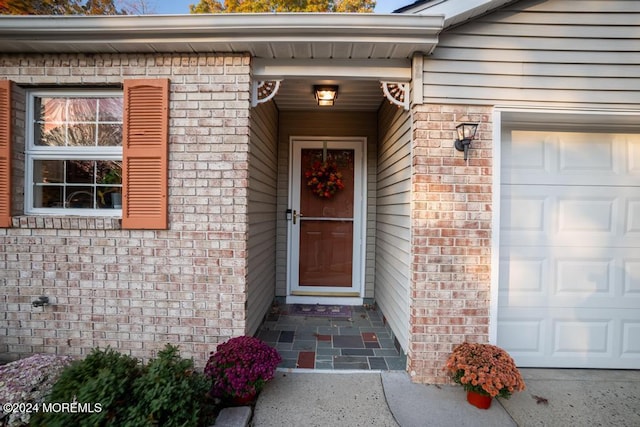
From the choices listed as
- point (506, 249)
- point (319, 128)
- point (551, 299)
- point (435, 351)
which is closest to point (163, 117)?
point (319, 128)

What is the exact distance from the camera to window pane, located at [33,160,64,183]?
264cm

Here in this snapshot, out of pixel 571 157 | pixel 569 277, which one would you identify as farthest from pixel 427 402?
pixel 571 157

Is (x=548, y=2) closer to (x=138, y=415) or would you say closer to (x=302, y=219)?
(x=302, y=219)

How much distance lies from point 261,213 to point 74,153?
1.69 m

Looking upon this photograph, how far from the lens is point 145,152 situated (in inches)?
96.5

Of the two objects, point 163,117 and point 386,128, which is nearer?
point 163,117

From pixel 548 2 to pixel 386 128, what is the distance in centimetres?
164

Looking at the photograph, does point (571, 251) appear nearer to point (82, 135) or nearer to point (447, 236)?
point (447, 236)

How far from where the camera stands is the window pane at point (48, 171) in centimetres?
264

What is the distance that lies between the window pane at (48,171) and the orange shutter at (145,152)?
0.70 meters

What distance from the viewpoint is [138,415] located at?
1702mm

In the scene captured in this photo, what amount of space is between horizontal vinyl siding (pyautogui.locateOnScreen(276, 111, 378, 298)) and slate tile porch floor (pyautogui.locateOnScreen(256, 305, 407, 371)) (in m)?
0.55

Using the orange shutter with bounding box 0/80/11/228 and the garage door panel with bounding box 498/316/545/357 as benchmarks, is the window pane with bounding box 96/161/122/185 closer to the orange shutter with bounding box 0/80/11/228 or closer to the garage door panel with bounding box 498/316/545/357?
the orange shutter with bounding box 0/80/11/228

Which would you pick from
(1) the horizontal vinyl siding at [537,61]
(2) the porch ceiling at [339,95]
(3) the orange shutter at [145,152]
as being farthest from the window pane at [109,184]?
(1) the horizontal vinyl siding at [537,61]
